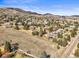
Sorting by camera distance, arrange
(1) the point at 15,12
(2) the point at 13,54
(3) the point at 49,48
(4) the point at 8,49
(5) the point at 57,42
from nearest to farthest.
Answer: (2) the point at 13,54 → (4) the point at 8,49 → (3) the point at 49,48 → (5) the point at 57,42 → (1) the point at 15,12

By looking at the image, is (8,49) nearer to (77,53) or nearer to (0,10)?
(77,53)

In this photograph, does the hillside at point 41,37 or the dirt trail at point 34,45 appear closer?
the dirt trail at point 34,45

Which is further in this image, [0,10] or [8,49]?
[0,10]

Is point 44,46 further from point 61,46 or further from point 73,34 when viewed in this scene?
point 73,34

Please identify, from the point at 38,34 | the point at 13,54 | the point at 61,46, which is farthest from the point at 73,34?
the point at 13,54

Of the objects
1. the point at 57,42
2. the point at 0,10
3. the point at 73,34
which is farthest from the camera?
the point at 0,10

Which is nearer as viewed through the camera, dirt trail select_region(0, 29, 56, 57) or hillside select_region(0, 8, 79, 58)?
dirt trail select_region(0, 29, 56, 57)

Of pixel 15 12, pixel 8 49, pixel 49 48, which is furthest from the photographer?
pixel 15 12

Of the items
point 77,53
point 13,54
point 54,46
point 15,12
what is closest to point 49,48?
point 54,46

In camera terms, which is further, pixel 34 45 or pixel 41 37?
pixel 41 37
